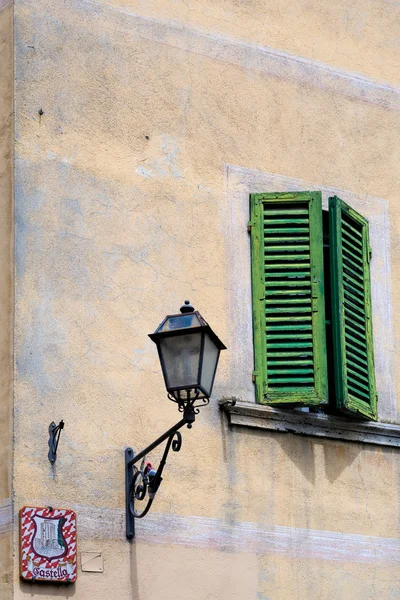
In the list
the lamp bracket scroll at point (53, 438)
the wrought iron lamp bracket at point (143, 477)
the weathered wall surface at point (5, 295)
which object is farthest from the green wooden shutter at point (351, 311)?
the weathered wall surface at point (5, 295)

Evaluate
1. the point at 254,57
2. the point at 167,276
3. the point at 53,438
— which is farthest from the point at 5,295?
the point at 254,57

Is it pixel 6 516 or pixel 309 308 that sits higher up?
pixel 309 308

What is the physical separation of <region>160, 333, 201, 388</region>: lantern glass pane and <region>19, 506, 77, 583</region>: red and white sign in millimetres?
1290

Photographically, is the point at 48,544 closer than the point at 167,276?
Yes

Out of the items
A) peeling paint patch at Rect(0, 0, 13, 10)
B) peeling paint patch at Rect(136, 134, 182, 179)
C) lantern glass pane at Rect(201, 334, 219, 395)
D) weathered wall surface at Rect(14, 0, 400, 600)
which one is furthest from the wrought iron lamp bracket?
peeling paint patch at Rect(0, 0, 13, 10)

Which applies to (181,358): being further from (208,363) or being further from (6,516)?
(6,516)

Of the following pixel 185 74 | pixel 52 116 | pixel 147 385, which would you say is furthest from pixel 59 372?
pixel 185 74

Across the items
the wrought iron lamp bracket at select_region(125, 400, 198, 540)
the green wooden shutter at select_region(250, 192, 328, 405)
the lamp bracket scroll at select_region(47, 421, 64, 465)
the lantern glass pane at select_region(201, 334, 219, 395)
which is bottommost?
the wrought iron lamp bracket at select_region(125, 400, 198, 540)

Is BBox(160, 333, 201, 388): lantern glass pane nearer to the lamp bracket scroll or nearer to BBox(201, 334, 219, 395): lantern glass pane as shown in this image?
BBox(201, 334, 219, 395): lantern glass pane

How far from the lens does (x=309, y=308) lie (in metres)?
13.3

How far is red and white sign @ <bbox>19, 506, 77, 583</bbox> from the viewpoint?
11453mm

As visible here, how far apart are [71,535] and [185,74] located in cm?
386

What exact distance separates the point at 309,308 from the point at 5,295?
2.46 metres

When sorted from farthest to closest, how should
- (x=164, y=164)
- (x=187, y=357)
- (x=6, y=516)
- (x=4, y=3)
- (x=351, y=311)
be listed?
(x=351, y=311) → (x=164, y=164) → (x=4, y=3) → (x=6, y=516) → (x=187, y=357)
